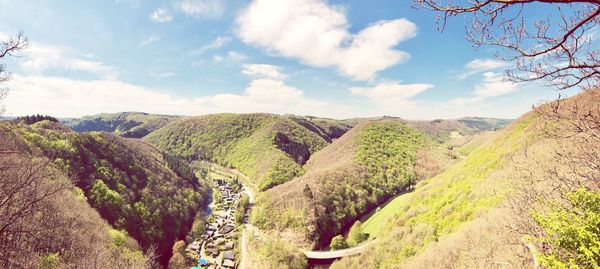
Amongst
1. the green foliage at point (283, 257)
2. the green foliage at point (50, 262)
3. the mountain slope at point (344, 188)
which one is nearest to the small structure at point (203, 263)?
the green foliage at point (283, 257)

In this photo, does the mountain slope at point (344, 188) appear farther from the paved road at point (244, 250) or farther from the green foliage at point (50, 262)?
the green foliage at point (50, 262)

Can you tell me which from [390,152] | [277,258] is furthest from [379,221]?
[390,152]

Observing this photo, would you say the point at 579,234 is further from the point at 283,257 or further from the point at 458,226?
the point at 283,257

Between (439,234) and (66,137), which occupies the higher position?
(66,137)

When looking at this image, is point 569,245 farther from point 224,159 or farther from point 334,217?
point 224,159

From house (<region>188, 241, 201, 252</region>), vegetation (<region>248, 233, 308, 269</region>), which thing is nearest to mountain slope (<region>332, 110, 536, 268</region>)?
vegetation (<region>248, 233, 308, 269</region>)

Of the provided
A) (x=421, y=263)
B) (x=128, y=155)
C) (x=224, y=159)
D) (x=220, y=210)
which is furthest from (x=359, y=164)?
(x=224, y=159)
